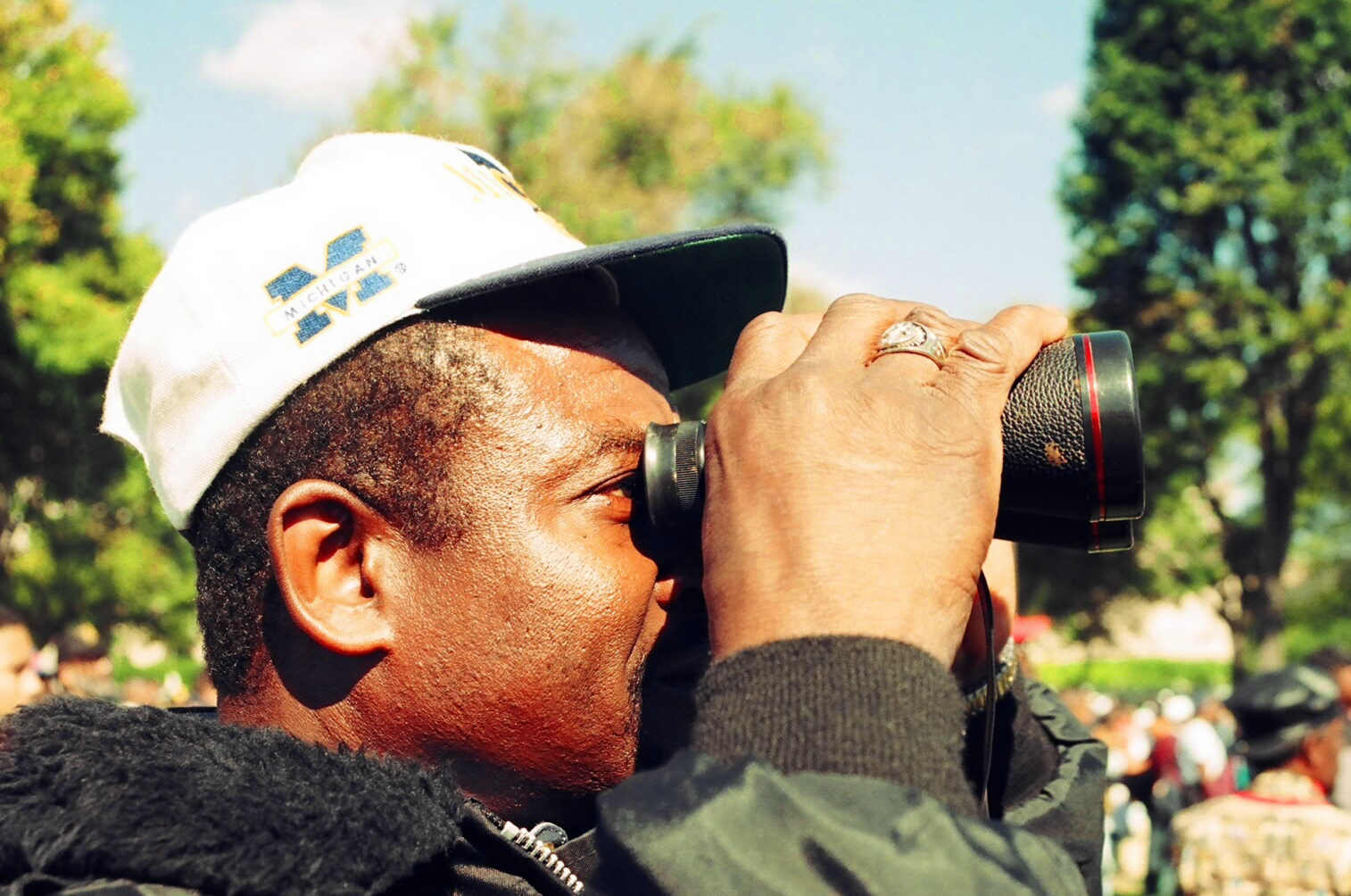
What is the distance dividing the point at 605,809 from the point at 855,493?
0.41 m

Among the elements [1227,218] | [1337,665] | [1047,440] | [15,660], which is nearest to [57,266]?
[15,660]

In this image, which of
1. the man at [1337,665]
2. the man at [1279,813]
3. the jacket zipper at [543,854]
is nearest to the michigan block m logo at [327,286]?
the jacket zipper at [543,854]

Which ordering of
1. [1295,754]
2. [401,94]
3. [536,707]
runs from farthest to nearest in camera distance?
[401,94]
[1295,754]
[536,707]

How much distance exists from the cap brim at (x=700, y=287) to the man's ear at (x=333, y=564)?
0.43 meters

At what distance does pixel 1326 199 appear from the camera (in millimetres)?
25484

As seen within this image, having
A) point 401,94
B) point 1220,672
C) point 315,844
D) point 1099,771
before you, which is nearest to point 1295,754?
point 1099,771

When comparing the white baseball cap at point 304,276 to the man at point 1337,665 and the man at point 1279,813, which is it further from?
the man at point 1337,665

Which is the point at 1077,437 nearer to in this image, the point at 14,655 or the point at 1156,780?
the point at 14,655

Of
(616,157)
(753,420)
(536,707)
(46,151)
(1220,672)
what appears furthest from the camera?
(1220,672)

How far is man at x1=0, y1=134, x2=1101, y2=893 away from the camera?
132 centimetres

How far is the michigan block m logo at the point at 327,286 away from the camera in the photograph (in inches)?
70.1

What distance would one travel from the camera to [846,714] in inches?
51.2

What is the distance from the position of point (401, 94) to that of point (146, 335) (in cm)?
2360

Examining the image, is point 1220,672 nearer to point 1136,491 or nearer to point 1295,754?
point 1295,754
